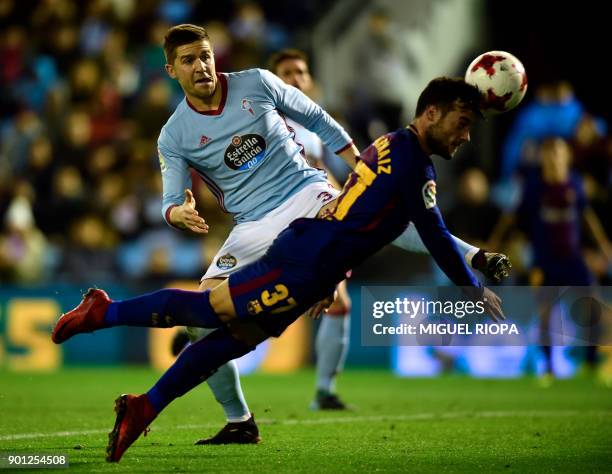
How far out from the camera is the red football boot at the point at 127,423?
5762 millimetres

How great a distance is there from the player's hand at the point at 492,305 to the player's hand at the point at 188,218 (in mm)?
1414

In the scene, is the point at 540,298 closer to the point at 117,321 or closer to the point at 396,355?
the point at 396,355

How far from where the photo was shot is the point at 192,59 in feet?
21.6

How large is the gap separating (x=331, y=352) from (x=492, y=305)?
342 centimetres

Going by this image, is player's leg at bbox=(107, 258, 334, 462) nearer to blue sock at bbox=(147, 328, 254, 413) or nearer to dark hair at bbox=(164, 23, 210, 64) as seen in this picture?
blue sock at bbox=(147, 328, 254, 413)

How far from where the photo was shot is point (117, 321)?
591cm

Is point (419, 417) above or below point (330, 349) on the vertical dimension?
below

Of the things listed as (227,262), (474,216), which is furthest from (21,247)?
(227,262)

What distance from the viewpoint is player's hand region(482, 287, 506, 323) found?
5.89 metres

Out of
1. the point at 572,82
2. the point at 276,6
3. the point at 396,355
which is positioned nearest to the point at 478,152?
the point at 572,82

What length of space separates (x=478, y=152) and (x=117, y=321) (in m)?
9.89

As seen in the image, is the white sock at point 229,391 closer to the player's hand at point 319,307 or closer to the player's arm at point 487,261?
the player's hand at point 319,307

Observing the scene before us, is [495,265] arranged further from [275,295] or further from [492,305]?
[275,295]

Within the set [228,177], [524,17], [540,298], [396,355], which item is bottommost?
[396,355]
